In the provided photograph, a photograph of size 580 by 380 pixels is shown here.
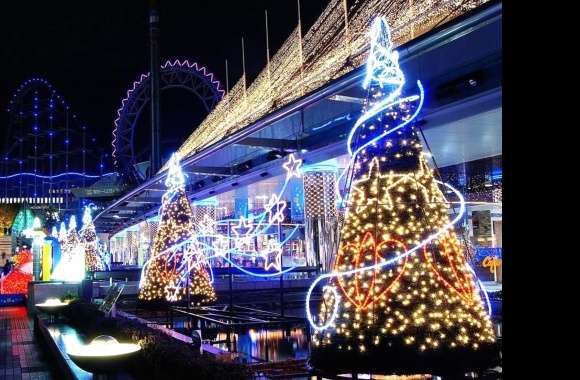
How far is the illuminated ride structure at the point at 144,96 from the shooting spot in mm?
45344

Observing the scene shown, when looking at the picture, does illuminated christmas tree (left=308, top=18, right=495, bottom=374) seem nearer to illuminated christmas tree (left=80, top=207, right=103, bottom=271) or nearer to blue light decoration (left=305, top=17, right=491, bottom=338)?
blue light decoration (left=305, top=17, right=491, bottom=338)

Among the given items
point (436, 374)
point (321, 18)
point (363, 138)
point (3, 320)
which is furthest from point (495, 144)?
point (3, 320)

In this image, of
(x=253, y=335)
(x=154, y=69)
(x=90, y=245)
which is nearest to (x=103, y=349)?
(x=253, y=335)

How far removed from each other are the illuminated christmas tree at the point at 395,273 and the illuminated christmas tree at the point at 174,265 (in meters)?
9.20

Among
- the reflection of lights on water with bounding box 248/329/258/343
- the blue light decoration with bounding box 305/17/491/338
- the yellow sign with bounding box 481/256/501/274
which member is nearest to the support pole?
the yellow sign with bounding box 481/256/501/274

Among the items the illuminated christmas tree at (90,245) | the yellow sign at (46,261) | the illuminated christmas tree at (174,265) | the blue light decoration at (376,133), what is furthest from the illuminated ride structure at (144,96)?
the blue light decoration at (376,133)

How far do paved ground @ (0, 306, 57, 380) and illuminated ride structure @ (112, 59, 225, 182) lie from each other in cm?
2922

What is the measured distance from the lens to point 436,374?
5832mm

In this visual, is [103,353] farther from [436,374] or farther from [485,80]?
[485,80]

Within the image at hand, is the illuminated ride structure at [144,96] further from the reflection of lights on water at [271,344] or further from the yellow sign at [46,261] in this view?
the reflection of lights on water at [271,344]

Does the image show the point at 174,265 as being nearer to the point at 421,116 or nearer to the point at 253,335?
the point at 253,335
